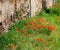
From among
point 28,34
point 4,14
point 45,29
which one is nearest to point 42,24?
point 45,29

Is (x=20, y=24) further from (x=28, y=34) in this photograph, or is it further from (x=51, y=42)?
(x=51, y=42)

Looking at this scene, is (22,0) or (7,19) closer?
(7,19)

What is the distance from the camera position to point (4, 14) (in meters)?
8.66

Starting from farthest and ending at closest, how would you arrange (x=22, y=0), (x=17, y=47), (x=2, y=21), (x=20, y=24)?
(x=22, y=0) < (x=20, y=24) < (x=2, y=21) < (x=17, y=47)

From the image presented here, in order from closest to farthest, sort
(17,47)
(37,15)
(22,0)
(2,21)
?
(17,47), (2,21), (22,0), (37,15)

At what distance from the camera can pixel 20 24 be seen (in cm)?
948

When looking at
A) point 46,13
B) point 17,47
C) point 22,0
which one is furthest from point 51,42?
point 46,13

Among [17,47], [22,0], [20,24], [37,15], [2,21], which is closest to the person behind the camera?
[17,47]

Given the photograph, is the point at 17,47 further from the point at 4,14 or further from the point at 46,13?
the point at 46,13

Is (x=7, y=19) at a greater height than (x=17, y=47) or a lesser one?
greater

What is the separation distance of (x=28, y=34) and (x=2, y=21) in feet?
3.28

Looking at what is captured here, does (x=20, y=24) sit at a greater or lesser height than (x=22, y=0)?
lesser

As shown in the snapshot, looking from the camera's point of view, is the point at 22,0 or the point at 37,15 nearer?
the point at 22,0

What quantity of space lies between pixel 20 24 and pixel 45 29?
0.92m
